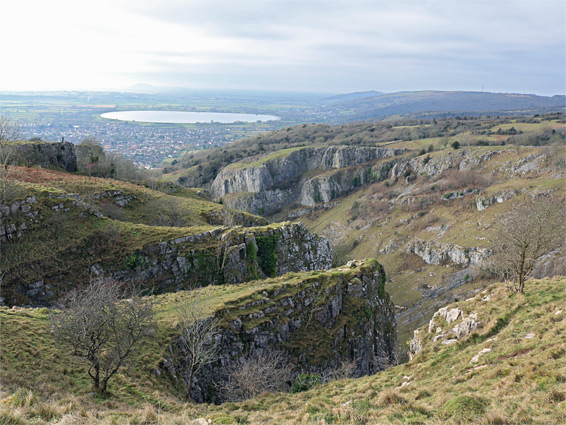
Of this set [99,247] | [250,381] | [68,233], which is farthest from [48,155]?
[250,381]

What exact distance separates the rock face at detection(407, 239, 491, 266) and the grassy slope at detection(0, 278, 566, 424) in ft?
171

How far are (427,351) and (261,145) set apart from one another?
179m

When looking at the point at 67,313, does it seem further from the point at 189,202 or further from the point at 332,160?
the point at 332,160

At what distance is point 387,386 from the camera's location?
1700cm

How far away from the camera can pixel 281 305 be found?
27.9m

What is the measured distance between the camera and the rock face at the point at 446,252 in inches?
2744

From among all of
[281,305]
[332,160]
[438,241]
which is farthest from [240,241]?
[332,160]

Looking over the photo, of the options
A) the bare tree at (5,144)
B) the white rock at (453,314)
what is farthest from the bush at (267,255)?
the bare tree at (5,144)

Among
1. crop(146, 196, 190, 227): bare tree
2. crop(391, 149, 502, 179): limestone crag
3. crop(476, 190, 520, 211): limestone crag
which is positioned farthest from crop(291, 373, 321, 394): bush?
crop(391, 149, 502, 179): limestone crag

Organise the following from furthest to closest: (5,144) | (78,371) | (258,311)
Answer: (5,144), (258,311), (78,371)

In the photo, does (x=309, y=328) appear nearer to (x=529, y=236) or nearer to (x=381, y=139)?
(x=529, y=236)

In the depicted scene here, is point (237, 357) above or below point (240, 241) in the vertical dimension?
below

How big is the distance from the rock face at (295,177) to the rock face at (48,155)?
8741cm

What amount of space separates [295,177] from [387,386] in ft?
474
